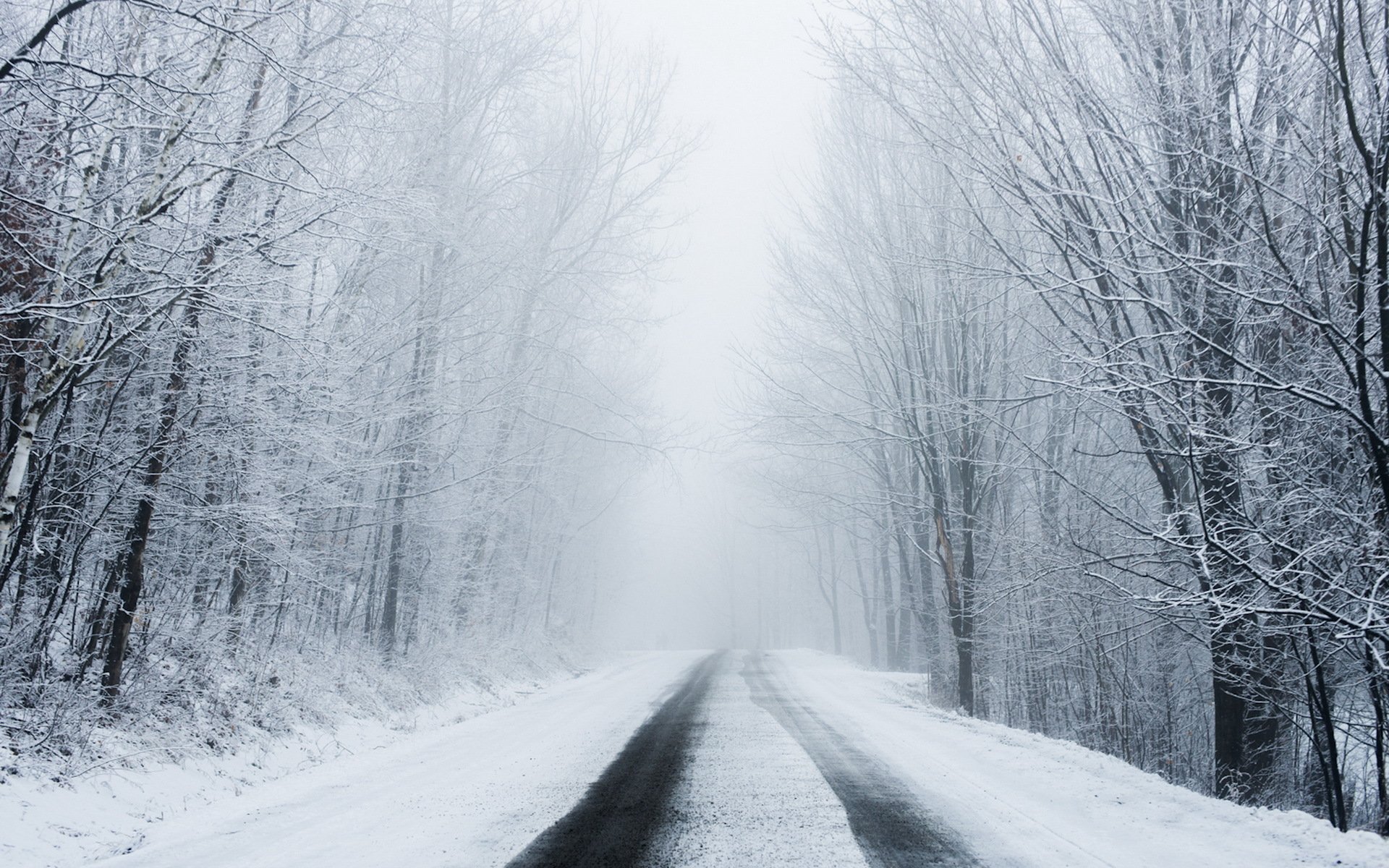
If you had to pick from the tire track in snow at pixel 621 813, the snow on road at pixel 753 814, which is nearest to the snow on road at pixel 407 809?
the tire track in snow at pixel 621 813

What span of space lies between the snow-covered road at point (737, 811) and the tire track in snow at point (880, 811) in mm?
22

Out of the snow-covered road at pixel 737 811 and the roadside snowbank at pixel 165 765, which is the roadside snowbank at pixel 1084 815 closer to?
the snow-covered road at pixel 737 811

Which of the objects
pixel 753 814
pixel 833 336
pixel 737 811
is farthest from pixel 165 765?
pixel 833 336

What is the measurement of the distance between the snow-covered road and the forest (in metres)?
1.11

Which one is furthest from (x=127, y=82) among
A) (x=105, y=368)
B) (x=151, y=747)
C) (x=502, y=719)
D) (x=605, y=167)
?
(x=605, y=167)

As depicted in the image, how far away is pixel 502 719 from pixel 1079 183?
31.8 feet

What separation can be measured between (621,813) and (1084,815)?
3.02 metres

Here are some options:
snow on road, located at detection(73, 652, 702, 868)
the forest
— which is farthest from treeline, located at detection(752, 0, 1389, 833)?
snow on road, located at detection(73, 652, 702, 868)

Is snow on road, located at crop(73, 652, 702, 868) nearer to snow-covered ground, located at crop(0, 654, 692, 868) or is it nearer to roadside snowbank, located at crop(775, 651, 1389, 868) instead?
snow-covered ground, located at crop(0, 654, 692, 868)

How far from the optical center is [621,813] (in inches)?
204

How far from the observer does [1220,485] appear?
620 cm

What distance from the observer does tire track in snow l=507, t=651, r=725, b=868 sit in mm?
4188

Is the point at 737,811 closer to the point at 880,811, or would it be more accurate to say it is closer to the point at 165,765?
the point at 880,811

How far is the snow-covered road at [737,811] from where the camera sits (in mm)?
4242
